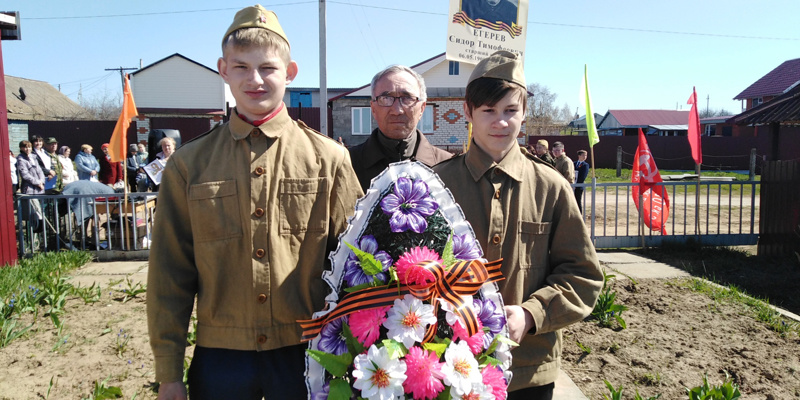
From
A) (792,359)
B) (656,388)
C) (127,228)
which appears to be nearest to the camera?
(656,388)

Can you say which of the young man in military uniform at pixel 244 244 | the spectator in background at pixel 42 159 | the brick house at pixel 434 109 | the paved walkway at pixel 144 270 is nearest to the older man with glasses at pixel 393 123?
the young man in military uniform at pixel 244 244

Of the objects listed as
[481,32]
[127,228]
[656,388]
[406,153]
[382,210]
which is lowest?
[656,388]

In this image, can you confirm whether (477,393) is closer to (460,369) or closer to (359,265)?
(460,369)

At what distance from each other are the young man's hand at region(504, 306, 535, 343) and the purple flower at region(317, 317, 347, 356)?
19.9 inches

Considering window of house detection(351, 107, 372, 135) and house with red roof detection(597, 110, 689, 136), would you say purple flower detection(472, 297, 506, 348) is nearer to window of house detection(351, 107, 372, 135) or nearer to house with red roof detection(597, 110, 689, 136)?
window of house detection(351, 107, 372, 135)

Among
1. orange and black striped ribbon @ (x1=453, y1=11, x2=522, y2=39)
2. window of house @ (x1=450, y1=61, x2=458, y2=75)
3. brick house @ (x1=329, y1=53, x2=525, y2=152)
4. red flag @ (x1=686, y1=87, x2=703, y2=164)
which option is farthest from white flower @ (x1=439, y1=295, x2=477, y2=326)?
window of house @ (x1=450, y1=61, x2=458, y2=75)

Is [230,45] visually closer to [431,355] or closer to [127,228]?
[431,355]

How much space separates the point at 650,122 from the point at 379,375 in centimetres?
5892

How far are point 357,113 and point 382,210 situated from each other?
24729mm

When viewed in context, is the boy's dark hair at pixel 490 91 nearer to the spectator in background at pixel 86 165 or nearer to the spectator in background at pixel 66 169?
the spectator in background at pixel 66 169

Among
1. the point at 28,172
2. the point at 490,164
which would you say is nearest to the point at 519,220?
the point at 490,164

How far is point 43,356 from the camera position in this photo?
3.59m

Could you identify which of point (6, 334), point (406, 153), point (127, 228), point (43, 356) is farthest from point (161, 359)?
point (127, 228)

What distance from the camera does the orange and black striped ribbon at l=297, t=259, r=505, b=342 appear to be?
49.9 inches
